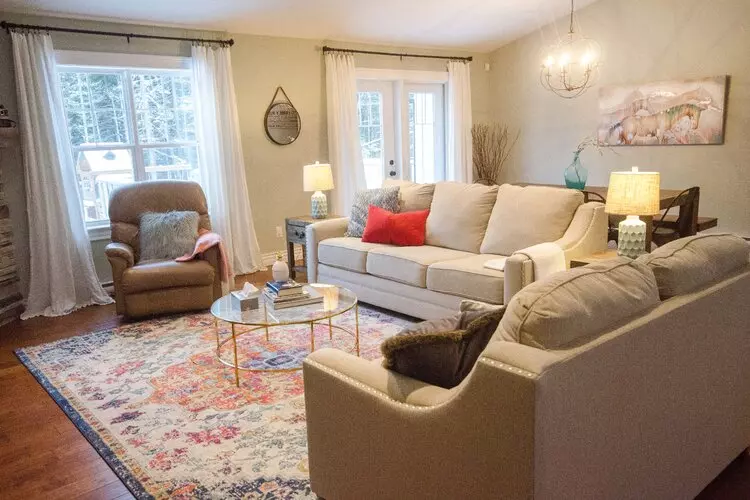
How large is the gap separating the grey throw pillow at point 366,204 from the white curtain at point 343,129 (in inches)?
55.2

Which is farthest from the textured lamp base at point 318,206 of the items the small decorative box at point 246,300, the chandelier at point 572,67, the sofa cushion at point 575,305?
the sofa cushion at point 575,305

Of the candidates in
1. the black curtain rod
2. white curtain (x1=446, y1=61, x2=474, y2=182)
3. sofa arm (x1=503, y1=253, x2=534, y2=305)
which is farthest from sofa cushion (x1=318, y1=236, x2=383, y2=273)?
white curtain (x1=446, y1=61, x2=474, y2=182)

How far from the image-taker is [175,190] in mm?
5039

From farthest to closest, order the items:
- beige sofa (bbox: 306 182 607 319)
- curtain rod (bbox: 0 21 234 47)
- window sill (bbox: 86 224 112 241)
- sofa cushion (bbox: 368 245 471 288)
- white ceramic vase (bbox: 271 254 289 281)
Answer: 1. window sill (bbox: 86 224 112 241)
2. curtain rod (bbox: 0 21 234 47)
3. sofa cushion (bbox: 368 245 471 288)
4. beige sofa (bbox: 306 182 607 319)
5. white ceramic vase (bbox: 271 254 289 281)

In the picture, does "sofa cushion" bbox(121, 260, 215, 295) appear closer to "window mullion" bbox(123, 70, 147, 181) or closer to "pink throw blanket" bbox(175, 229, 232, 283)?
"pink throw blanket" bbox(175, 229, 232, 283)

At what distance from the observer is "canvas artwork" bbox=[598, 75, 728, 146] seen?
228 inches

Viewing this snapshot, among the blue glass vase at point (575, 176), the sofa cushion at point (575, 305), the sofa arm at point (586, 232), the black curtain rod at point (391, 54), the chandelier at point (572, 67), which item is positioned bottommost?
the sofa arm at point (586, 232)

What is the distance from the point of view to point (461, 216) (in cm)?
432

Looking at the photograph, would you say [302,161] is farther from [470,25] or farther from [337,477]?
[337,477]

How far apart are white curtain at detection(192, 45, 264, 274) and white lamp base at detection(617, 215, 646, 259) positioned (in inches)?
138

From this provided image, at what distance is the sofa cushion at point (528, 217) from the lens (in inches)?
150

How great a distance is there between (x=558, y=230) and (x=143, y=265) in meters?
2.95

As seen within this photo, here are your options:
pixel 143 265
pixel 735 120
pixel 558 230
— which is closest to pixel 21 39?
pixel 143 265

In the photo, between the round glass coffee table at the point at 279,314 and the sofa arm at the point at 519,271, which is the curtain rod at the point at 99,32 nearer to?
the round glass coffee table at the point at 279,314
